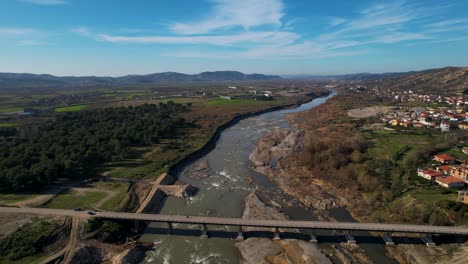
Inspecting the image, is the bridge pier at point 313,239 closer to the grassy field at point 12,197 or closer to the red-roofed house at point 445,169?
the red-roofed house at point 445,169

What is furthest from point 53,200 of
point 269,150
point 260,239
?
point 269,150

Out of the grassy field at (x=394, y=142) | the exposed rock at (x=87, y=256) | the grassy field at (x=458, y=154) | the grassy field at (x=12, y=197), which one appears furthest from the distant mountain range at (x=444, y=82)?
the grassy field at (x=12, y=197)

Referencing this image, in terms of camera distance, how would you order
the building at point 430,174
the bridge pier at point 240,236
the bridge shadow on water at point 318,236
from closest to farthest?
the bridge shadow on water at point 318,236 → the bridge pier at point 240,236 → the building at point 430,174

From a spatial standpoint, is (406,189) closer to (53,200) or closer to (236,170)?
(236,170)

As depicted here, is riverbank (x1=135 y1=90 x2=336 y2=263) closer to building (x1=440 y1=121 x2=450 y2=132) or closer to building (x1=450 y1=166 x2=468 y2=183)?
building (x1=450 y1=166 x2=468 y2=183)

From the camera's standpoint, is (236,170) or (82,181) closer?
(82,181)

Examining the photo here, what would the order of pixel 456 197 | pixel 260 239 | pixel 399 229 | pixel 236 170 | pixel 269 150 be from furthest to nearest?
pixel 269 150, pixel 236 170, pixel 456 197, pixel 260 239, pixel 399 229

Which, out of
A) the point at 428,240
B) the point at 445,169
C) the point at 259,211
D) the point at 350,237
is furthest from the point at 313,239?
the point at 445,169
